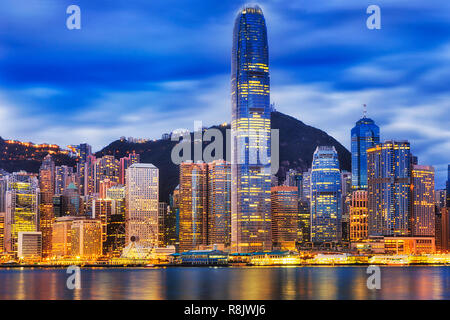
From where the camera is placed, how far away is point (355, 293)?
85.4 m
